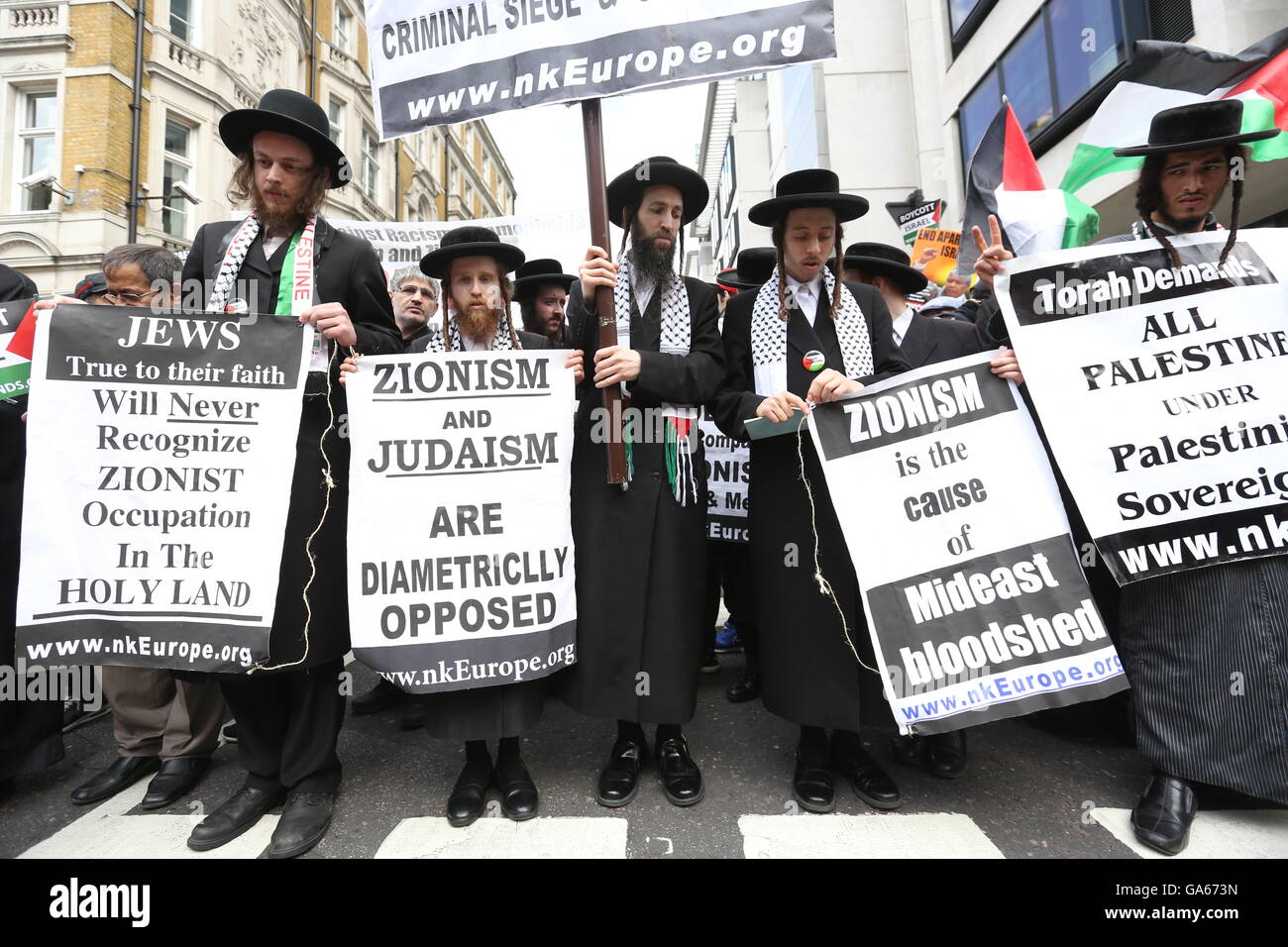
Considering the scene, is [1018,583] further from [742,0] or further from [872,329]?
[742,0]

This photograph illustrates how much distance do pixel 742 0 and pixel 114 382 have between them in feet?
8.33

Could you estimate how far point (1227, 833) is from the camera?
204cm

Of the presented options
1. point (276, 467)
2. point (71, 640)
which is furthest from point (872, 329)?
point (71, 640)

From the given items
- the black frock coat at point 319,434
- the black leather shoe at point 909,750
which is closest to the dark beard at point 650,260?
the black frock coat at point 319,434

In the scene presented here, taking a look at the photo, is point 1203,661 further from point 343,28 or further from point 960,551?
point 343,28

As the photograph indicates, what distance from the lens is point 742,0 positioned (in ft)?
7.18

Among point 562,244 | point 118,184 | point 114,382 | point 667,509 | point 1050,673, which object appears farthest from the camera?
point 118,184

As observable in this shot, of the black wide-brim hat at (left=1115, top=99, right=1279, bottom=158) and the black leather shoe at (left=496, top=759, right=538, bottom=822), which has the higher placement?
the black wide-brim hat at (left=1115, top=99, right=1279, bottom=158)

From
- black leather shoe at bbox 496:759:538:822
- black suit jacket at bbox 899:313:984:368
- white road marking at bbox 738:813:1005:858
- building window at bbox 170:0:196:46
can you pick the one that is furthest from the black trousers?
building window at bbox 170:0:196:46

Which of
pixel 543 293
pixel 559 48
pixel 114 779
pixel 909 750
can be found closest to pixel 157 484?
pixel 114 779

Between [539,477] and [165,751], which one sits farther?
[165,751]

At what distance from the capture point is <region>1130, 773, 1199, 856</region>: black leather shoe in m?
1.96

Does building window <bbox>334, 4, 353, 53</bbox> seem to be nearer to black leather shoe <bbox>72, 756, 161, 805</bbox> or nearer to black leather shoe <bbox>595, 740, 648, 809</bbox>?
black leather shoe <bbox>72, 756, 161, 805</bbox>

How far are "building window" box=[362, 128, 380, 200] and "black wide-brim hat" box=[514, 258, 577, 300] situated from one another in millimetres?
20567
